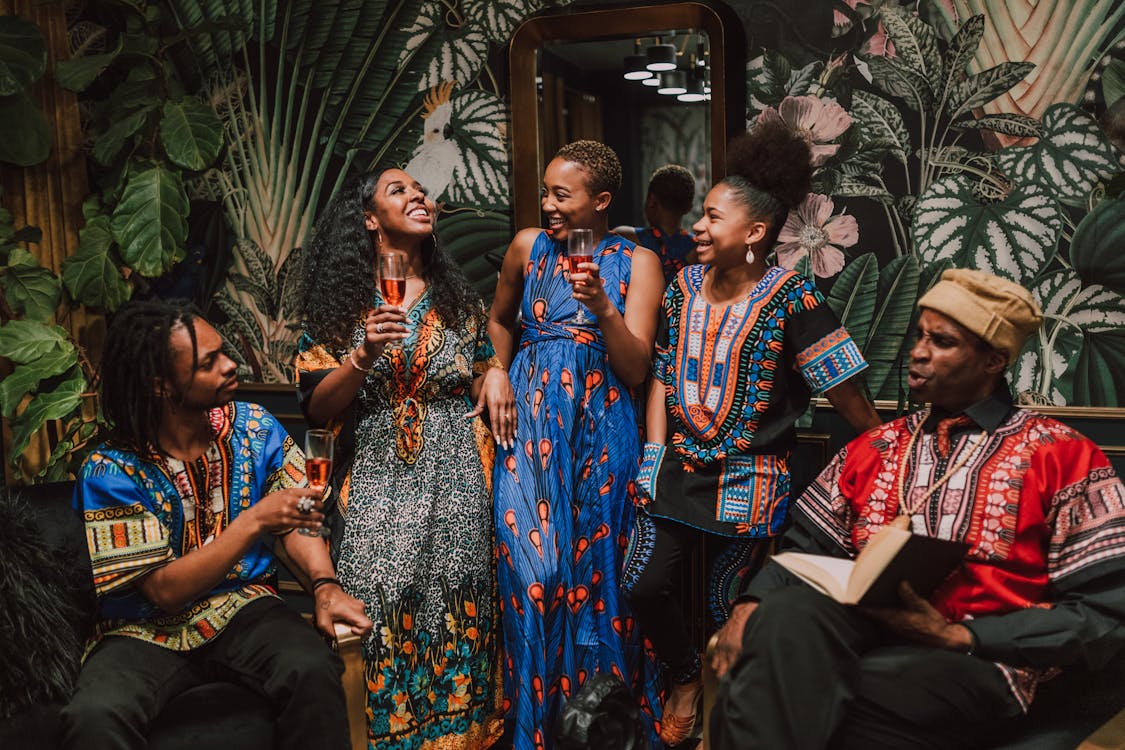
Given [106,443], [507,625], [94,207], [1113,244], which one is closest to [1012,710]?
[507,625]

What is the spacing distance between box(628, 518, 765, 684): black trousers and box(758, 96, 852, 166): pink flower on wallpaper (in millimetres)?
→ 1270

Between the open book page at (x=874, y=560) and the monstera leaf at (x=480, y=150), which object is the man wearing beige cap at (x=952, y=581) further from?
the monstera leaf at (x=480, y=150)

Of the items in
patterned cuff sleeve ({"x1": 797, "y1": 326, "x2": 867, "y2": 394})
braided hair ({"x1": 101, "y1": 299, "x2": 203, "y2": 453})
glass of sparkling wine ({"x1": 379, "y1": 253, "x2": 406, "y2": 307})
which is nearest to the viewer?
braided hair ({"x1": 101, "y1": 299, "x2": 203, "y2": 453})

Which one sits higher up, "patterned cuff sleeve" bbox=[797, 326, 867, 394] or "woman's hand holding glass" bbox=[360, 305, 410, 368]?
"woman's hand holding glass" bbox=[360, 305, 410, 368]

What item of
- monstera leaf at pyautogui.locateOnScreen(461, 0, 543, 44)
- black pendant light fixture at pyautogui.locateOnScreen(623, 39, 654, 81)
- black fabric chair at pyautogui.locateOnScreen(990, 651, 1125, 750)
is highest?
monstera leaf at pyautogui.locateOnScreen(461, 0, 543, 44)

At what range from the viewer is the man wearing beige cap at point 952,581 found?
2.20m

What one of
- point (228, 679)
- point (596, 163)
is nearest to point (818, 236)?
point (596, 163)

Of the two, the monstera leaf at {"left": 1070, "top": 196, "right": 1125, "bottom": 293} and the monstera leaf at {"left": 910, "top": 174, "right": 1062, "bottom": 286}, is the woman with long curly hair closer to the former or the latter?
the monstera leaf at {"left": 910, "top": 174, "right": 1062, "bottom": 286}

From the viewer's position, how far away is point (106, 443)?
103 inches

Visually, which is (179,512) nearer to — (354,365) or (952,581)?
(354,365)

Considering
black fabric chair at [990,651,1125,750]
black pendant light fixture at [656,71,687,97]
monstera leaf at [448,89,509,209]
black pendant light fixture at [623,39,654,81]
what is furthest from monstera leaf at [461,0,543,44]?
black fabric chair at [990,651,1125,750]

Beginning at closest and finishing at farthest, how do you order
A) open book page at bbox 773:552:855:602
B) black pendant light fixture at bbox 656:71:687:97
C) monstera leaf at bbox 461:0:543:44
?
open book page at bbox 773:552:855:602, black pendant light fixture at bbox 656:71:687:97, monstera leaf at bbox 461:0:543:44

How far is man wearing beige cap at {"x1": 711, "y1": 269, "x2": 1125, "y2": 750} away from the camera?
7.22 ft

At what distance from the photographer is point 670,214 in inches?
140
